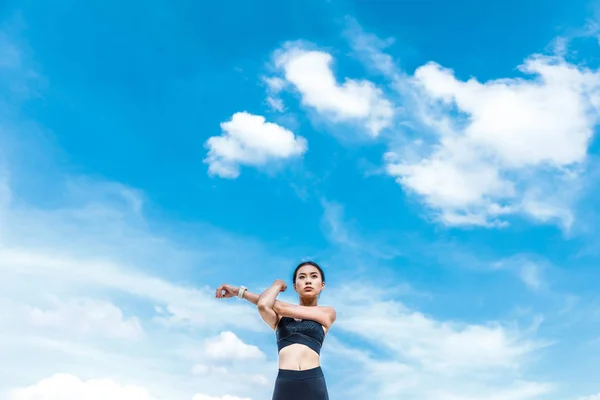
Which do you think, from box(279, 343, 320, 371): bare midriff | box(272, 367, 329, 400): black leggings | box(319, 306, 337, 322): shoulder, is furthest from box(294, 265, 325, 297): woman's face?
box(272, 367, 329, 400): black leggings

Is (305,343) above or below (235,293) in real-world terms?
below

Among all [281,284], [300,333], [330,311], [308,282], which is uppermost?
[308,282]

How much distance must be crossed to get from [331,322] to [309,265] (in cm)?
95

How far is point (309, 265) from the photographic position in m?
10.1

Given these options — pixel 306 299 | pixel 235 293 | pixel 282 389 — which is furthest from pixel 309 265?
pixel 282 389

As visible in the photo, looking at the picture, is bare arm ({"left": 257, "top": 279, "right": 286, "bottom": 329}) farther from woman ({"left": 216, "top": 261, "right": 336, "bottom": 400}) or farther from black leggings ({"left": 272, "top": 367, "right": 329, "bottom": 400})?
black leggings ({"left": 272, "top": 367, "right": 329, "bottom": 400})

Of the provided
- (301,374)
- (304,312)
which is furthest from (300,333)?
(301,374)

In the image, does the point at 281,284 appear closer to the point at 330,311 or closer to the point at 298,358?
the point at 330,311

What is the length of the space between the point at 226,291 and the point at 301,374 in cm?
173

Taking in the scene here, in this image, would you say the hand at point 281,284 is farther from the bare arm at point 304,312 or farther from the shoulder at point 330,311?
the shoulder at point 330,311

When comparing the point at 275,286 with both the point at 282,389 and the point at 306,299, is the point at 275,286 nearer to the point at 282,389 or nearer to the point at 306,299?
the point at 306,299

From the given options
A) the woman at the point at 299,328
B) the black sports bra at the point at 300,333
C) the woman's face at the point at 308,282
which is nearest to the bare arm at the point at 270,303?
the woman at the point at 299,328

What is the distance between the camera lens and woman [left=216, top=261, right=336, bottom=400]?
29.7 feet

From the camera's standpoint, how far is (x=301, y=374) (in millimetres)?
9102
